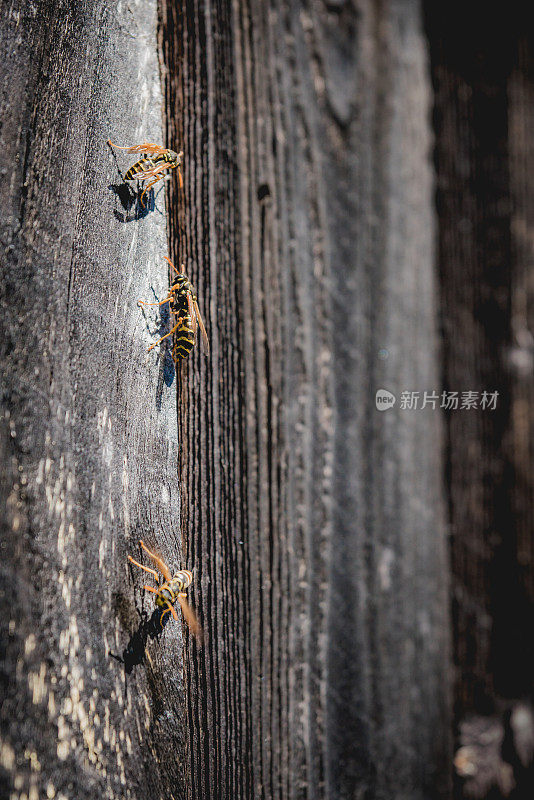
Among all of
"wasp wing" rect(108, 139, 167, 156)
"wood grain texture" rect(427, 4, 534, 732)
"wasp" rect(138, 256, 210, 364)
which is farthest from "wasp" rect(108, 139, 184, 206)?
"wood grain texture" rect(427, 4, 534, 732)

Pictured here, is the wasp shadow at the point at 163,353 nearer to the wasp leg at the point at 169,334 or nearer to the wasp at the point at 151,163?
the wasp leg at the point at 169,334

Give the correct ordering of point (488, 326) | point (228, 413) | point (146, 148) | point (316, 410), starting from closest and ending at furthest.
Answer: point (488, 326), point (316, 410), point (228, 413), point (146, 148)

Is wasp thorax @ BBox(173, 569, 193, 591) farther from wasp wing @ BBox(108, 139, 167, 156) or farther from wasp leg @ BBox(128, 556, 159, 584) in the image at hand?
wasp wing @ BBox(108, 139, 167, 156)

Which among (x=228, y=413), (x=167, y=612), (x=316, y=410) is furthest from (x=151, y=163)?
(x=167, y=612)

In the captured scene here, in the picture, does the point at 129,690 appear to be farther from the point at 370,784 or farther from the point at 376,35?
the point at 376,35

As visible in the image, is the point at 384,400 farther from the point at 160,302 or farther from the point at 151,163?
the point at 151,163

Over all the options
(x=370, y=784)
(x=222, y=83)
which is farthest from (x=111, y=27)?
(x=370, y=784)
